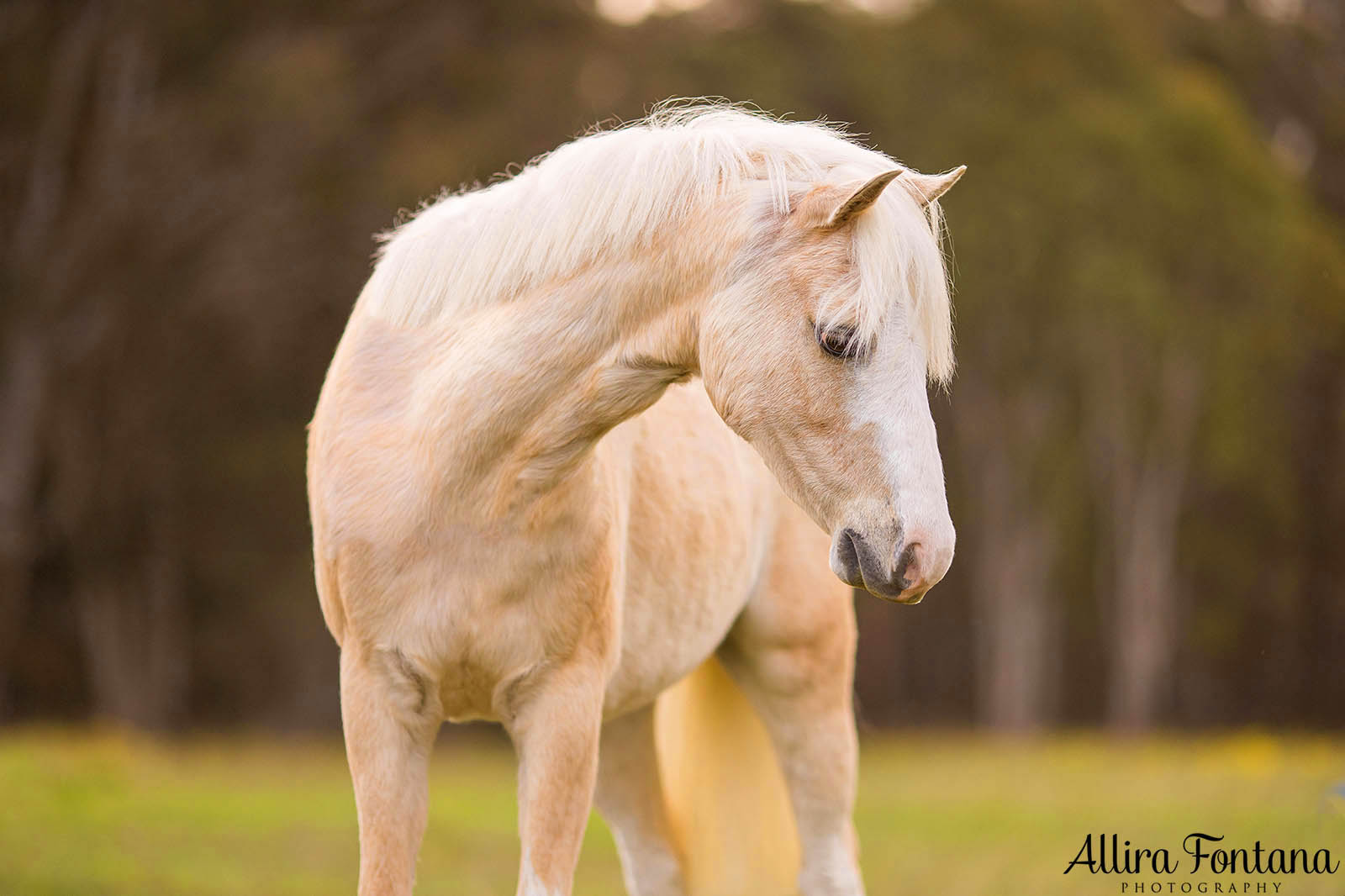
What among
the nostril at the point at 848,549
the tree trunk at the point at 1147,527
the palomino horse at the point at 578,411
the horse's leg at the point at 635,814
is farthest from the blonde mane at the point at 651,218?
the tree trunk at the point at 1147,527

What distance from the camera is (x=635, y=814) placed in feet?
15.9

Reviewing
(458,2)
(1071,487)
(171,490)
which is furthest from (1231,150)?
(171,490)

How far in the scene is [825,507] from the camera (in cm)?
300

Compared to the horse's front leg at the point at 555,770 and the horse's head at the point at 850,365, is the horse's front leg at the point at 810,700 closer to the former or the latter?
the horse's front leg at the point at 555,770

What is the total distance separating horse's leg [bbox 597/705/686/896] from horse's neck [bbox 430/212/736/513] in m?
1.70

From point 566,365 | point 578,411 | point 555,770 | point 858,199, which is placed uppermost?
point 858,199

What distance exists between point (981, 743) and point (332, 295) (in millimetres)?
9688

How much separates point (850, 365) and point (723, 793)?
2.47m

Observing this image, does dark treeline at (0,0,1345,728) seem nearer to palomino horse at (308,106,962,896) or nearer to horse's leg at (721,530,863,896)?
horse's leg at (721,530,863,896)

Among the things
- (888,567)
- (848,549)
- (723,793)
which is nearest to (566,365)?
(848,549)

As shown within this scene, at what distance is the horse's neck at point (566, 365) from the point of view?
3.19 metres

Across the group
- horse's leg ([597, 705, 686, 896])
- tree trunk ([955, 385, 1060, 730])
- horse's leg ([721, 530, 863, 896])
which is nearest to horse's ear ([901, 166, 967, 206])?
horse's leg ([721, 530, 863, 896])

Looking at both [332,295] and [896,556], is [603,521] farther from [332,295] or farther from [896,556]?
[332,295]

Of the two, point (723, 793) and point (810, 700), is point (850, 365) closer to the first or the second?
point (810, 700)
